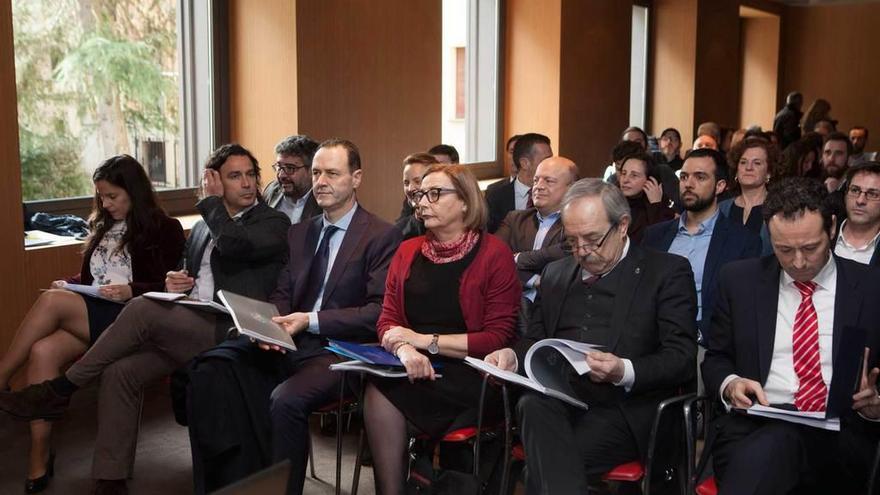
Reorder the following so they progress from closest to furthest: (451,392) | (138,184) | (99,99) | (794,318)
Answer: (794,318), (451,392), (138,184), (99,99)

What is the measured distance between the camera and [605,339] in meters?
3.26

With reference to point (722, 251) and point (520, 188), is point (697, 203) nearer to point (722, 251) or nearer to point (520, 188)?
point (722, 251)

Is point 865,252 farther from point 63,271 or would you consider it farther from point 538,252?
point 63,271

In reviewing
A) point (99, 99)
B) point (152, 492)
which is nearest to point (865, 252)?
point (152, 492)

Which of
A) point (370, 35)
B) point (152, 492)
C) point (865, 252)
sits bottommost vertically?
point (152, 492)

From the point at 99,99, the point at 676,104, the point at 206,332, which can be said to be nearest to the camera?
the point at 206,332

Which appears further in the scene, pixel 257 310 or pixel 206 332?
pixel 206 332

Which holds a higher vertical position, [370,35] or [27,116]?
[370,35]

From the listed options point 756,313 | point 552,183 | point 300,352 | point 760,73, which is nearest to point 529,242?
point 552,183

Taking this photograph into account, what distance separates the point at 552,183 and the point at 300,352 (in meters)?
1.63

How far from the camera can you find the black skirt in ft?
14.0

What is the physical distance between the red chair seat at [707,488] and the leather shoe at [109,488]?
2223mm

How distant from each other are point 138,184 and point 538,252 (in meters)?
1.84

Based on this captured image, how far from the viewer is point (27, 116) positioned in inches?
206
